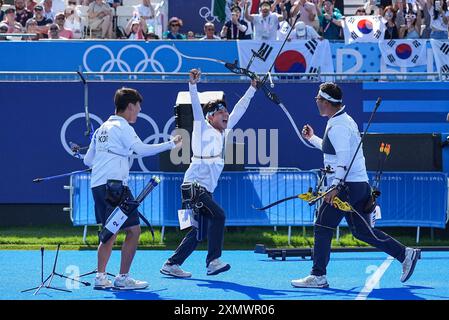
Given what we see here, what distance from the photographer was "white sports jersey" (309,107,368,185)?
1080 cm

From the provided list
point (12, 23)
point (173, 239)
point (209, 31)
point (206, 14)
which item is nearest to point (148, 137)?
point (173, 239)

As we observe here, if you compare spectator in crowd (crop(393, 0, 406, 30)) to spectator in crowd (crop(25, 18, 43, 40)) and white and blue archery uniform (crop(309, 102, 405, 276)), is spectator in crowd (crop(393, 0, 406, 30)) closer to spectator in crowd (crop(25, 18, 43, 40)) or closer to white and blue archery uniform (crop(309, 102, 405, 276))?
spectator in crowd (crop(25, 18, 43, 40))

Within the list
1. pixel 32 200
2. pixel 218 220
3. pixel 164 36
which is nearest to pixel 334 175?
pixel 218 220

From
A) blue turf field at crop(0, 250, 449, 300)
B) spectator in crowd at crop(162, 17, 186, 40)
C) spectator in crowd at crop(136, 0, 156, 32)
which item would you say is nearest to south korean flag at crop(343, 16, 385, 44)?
spectator in crowd at crop(162, 17, 186, 40)

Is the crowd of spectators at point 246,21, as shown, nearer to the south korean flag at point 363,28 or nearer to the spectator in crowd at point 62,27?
the spectator in crowd at point 62,27

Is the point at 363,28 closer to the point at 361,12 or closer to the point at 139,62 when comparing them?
the point at 361,12

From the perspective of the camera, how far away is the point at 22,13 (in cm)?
2106

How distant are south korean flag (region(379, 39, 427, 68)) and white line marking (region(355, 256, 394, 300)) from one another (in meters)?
6.16

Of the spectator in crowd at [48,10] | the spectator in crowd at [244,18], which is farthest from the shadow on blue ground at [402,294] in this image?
the spectator in crowd at [48,10]

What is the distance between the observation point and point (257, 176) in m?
15.4

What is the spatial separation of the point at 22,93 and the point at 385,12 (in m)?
7.80

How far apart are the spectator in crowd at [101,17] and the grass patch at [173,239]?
5554mm

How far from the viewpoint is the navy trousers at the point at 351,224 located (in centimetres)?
1098
